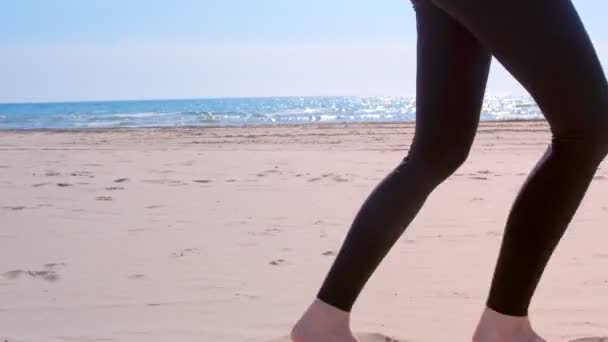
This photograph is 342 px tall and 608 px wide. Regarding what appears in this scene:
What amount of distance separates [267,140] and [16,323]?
1081 cm

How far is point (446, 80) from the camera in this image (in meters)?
1.63

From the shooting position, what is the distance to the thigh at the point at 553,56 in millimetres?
1379

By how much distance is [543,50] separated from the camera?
1.38 m

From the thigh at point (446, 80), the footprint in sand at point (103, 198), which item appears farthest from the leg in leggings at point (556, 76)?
the footprint in sand at point (103, 198)

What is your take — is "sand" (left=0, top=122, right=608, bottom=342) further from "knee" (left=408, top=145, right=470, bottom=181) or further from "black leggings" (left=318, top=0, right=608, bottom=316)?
"knee" (left=408, top=145, right=470, bottom=181)

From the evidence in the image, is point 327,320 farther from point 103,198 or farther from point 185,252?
point 103,198

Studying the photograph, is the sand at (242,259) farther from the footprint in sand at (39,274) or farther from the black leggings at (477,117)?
the black leggings at (477,117)

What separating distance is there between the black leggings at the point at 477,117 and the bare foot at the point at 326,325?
0.06ft

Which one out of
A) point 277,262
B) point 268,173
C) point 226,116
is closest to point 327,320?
point 277,262

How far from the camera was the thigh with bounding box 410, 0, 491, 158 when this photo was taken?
162 centimetres

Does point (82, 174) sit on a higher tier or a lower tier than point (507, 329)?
lower

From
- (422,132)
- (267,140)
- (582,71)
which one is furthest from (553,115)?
(267,140)

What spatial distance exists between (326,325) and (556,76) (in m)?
0.70

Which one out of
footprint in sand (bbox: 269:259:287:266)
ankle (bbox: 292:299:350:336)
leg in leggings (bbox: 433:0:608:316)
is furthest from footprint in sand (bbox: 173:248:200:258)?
leg in leggings (bbox: 433:0:608:316)
